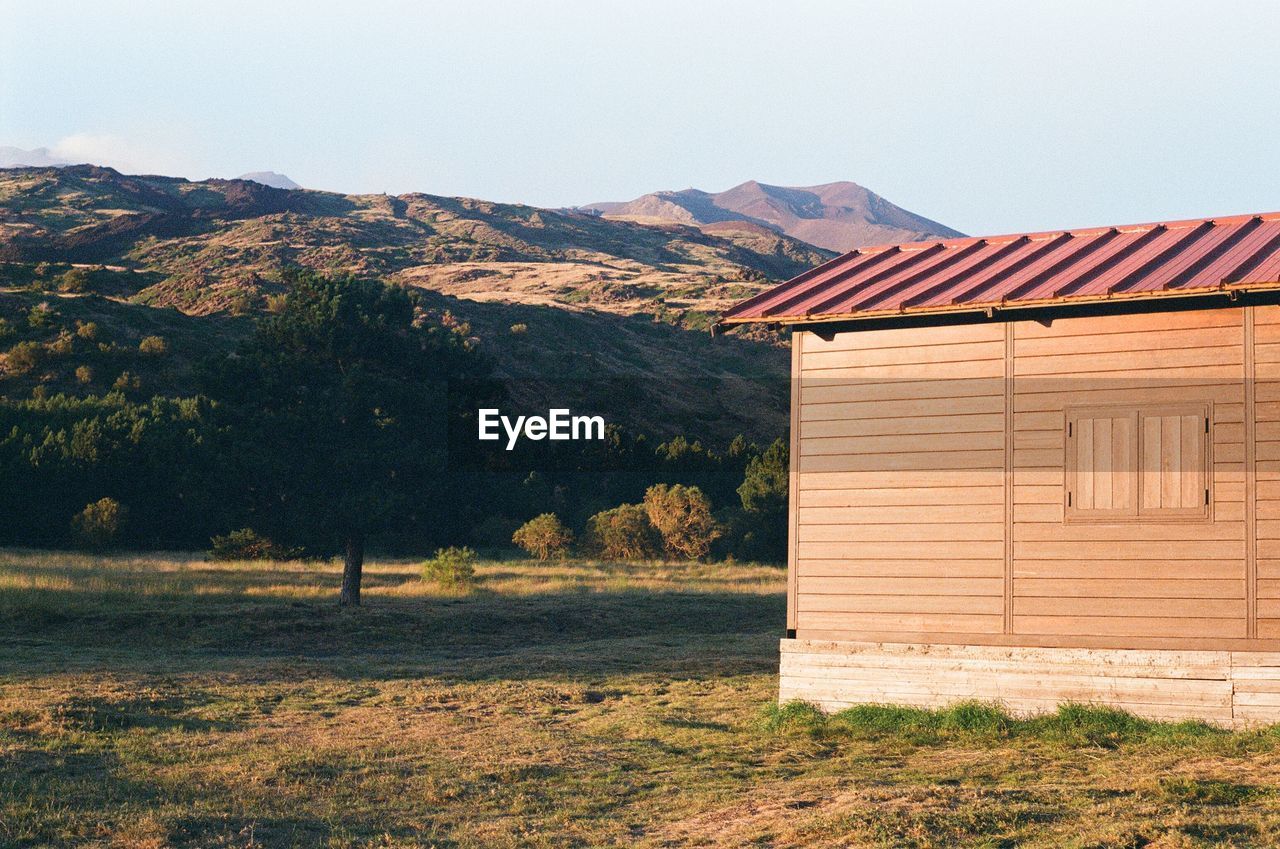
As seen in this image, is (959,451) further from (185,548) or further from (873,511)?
(185,548)

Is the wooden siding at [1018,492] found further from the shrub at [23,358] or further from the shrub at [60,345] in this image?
the shrub at [60,345]

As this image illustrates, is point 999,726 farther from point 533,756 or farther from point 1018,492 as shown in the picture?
point 533,756

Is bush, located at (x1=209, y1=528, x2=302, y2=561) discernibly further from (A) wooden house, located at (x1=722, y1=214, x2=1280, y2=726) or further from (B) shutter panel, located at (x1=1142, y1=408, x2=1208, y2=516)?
(B) shutter panel, located at (x1=1142, y1=408, x2=1208, y2=516)

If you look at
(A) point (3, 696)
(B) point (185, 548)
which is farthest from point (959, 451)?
(B) point (185, 548)

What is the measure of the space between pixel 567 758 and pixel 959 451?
5.29m

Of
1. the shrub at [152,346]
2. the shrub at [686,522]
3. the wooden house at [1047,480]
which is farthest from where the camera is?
the shrub at [152,346]

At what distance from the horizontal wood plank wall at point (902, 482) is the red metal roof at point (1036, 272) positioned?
0.48 m

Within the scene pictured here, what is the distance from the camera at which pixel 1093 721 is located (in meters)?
13.3

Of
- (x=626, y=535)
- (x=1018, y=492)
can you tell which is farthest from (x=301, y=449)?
(x=1018, y=492)

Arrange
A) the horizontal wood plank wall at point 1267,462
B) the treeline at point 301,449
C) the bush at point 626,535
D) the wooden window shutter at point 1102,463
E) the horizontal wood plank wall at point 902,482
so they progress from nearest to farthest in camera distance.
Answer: the horizontal wood plank wall at point 1267,462
the wooden window shutter at point 1102,463
the horizontal wood plank wall at point 902,482
the treeline at point 301,449
the bush at point 626,535

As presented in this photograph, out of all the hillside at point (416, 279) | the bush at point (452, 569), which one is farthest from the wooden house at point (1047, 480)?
the hillside at point (416, 279)

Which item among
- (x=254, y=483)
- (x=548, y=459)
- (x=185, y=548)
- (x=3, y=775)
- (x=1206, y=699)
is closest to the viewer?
(x=3, y=775)

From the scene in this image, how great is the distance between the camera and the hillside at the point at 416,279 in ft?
214

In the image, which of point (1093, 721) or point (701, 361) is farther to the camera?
point (701, 361)
